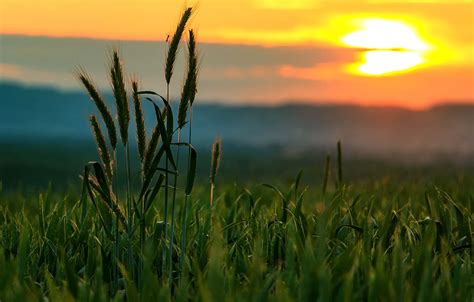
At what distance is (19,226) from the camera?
15.3 feet

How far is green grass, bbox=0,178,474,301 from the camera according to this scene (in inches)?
111

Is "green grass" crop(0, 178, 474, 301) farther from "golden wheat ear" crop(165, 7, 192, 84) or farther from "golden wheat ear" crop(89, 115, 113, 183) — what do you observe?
"golden wheat ear" crop(165, 7, 192, 84)

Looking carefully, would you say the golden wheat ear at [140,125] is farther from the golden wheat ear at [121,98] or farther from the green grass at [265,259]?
the green grass at [265,259]

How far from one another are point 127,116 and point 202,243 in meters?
0.99

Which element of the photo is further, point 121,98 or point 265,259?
point 265,259

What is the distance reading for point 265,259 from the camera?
3740 mm

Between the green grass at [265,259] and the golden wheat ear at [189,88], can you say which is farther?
the golden wheat ear at [189,88]

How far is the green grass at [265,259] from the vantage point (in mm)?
2809

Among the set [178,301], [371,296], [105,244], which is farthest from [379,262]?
[105,244]

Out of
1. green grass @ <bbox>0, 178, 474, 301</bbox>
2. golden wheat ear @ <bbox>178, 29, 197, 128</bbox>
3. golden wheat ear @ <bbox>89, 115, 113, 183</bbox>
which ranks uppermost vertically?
golden wheat ear @ <bbox>178, 29, 197, 128</bbox>

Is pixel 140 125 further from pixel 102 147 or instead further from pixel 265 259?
pixel 265 259

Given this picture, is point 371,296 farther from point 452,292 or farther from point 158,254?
point 158,254

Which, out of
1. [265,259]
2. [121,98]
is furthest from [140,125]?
[265,259]

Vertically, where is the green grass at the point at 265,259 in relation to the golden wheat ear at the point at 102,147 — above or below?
below
